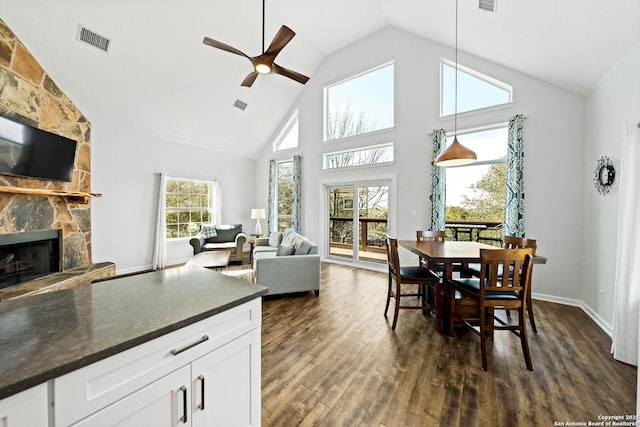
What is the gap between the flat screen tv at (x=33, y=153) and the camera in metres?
2.51

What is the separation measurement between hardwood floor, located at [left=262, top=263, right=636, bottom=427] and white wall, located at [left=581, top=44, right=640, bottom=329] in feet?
1.43

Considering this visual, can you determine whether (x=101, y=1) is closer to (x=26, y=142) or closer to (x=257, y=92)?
(x=26, y=142)

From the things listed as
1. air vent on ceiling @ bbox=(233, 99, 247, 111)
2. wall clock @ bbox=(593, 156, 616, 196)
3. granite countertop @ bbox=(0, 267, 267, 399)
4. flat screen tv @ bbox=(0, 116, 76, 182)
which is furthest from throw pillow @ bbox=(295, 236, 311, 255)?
air vent on ceiling @ bbox=(233, 99, 247, 111)

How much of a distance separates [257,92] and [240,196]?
109 inches

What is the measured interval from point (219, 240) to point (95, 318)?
4.90 m

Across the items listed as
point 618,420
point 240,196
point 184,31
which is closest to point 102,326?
point 618,420

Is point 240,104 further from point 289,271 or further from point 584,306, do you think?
point 584,306

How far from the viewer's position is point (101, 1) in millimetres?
3062

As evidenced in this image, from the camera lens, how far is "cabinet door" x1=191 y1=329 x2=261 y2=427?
0.97m

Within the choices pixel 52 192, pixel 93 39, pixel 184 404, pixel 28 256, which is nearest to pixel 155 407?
pixel 184 404

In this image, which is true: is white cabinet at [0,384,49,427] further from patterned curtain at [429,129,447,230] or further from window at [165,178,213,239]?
window at [165,178,213,239]

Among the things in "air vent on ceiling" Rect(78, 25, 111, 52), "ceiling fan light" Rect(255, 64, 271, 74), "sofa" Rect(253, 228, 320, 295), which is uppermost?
"air vent on ceiling" Rect(78, 25, 111, 52)

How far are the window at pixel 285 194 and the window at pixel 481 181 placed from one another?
3.87m

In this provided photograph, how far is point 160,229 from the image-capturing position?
5.03 m
